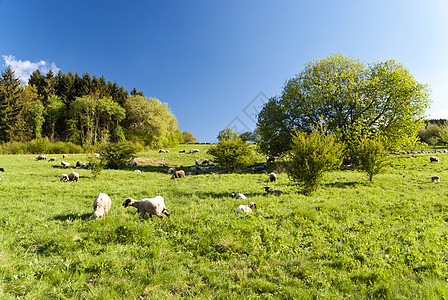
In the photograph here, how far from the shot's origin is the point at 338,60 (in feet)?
92.7

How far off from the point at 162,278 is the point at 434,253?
24.3 ft

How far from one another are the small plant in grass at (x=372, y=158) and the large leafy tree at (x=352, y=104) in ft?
22.3

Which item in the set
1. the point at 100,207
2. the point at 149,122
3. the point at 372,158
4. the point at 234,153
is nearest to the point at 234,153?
the point at 234,153

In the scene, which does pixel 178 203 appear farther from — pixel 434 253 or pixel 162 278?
pixel 434 253

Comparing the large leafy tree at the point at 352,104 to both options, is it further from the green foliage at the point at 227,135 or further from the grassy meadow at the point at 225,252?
the grassy meadow at the point at 225,252

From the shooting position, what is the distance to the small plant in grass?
1695cm

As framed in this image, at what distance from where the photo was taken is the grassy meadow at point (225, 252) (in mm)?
4172

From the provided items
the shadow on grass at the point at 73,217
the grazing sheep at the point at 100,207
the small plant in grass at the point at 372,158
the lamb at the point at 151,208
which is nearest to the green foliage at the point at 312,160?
the small plant in grass at the point at 372,158

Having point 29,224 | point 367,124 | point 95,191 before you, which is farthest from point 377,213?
point 367,124

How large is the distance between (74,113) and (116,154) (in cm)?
4073

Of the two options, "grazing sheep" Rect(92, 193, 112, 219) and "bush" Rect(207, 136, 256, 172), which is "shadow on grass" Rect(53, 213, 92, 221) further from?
"bush" Rect(207, 136, 256, 172)

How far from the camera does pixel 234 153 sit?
2506 cm

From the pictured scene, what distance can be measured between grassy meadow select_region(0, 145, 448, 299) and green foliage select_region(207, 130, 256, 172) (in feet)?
47.8

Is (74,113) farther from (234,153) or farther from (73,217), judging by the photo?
(73,217)
